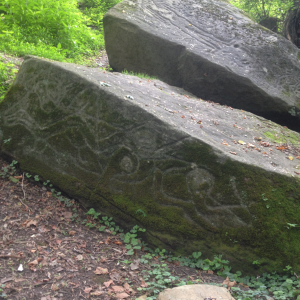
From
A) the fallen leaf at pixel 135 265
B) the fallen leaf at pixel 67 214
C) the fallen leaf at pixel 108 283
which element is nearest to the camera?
the fallen leaf at pixel 108 283

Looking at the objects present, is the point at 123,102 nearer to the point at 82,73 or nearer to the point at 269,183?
the point at 82,73

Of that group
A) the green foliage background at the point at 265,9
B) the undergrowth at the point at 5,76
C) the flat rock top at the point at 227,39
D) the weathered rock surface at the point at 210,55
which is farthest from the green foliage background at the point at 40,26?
the green foliage background at the point at 265,9

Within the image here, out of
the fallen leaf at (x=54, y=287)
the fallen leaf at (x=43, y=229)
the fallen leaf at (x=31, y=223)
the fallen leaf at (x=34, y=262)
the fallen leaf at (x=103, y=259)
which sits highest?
the fallen leaf at (x=54, y=287)

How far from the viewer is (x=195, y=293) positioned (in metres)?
2.03

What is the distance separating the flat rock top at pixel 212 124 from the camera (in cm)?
294

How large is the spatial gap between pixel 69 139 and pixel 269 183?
222 centimetres

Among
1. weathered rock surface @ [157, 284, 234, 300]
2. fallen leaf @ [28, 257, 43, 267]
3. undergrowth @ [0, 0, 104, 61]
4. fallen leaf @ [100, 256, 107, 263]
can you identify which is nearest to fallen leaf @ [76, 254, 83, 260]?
fallen leaf @ [100, 256, 107, 263]

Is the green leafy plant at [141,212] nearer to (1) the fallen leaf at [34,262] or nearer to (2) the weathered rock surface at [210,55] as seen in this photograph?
(1) the fallen leaf at [34,262]

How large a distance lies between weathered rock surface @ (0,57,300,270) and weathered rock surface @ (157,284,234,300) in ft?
2.15

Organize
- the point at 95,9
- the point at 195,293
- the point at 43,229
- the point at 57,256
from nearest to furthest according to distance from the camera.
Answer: the point at 195,293 → the point at 57,256 → the point at 43,229 → the point at 95,9

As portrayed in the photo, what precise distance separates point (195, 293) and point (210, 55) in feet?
15.0

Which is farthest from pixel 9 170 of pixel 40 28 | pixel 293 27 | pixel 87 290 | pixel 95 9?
pixel 95 9

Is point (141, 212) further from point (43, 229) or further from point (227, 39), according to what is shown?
point (227, 39)

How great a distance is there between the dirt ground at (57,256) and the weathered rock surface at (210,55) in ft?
11.9
